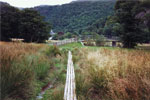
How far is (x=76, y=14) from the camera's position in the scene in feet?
150

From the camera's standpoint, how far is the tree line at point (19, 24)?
56.8ft

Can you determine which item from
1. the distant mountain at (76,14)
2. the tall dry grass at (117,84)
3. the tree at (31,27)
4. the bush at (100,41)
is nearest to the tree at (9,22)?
the tree at (31,27)

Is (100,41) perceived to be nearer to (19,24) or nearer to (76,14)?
(19,24)

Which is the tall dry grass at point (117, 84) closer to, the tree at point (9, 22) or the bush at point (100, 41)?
the bush at point (100, 41)

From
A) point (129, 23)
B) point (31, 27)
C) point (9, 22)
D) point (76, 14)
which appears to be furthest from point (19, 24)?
point (76, 14)

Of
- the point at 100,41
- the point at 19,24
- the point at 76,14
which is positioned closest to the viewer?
the point at 100,41

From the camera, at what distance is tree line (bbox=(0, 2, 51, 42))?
17.3m

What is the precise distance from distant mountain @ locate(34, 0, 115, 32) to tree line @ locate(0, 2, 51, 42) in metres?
20.3

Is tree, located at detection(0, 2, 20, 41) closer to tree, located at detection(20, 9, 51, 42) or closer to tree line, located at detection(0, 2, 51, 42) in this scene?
tree line, located at detection(0, 2, 51, 42)

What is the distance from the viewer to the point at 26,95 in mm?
2355

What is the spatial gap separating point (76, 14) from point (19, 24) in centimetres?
3054

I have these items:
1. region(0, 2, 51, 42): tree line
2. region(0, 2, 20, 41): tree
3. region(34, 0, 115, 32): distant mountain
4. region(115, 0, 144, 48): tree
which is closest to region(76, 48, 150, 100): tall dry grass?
region(115, 0, 144, 48): tree

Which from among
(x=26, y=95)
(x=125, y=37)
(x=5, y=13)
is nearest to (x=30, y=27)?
(x=5, y=13)

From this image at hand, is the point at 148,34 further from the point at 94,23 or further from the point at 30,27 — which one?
the point at 94,23
